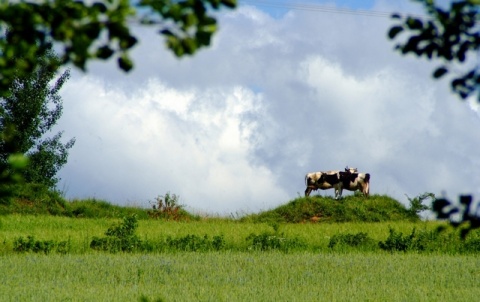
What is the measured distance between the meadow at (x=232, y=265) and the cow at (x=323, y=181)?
9.25 m

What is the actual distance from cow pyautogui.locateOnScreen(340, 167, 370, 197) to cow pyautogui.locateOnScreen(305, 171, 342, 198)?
0.24 m

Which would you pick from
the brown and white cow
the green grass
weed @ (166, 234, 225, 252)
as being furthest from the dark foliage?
the brown and white cow

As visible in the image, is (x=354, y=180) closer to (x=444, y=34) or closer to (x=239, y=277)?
(x=239, y=277)

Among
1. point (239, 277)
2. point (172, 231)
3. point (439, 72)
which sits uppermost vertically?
point (439, 72)

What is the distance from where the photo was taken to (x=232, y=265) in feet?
42.4

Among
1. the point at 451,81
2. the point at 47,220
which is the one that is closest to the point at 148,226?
the point at 47,220

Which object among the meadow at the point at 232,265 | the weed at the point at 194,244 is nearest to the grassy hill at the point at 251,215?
the meadow at the point at 232,265

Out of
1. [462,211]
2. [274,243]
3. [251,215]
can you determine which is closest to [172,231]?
[274,243]

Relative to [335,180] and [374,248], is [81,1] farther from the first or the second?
[335,180]

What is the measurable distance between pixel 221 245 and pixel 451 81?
1332 cm

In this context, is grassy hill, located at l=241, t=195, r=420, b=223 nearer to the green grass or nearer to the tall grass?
the tall grass

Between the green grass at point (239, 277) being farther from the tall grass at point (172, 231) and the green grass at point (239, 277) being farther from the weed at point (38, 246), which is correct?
the tall grass at point (172, 231)

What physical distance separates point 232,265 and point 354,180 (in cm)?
1788

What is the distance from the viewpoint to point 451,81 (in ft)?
11.5
